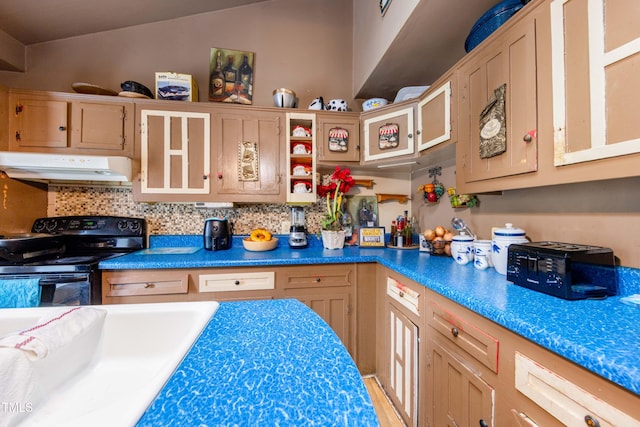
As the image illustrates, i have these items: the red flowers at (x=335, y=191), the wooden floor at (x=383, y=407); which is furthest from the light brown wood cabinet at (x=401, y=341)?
the red flowers at (x=335, y=191)

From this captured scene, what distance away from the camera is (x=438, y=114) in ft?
5.05

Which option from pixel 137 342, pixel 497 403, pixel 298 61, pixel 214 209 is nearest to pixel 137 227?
pixel 214 209

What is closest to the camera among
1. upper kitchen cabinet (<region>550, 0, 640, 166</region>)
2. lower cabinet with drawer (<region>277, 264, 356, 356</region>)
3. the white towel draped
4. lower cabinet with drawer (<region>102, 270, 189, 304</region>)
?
the white towel draped

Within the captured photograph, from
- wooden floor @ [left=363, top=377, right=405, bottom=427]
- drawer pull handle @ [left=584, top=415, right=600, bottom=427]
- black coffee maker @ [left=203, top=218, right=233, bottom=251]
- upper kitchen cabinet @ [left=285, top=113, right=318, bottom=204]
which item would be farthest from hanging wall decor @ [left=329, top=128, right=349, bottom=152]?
drawer pull handle @ [left=584, top=415, right=600, bottom=427]

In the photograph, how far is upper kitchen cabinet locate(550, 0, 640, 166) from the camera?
2.31 feet

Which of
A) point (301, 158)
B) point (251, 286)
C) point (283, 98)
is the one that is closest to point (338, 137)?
point (301, 158)

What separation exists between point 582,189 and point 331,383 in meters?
1.30

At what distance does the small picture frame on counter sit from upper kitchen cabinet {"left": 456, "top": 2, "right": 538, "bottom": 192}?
783mm

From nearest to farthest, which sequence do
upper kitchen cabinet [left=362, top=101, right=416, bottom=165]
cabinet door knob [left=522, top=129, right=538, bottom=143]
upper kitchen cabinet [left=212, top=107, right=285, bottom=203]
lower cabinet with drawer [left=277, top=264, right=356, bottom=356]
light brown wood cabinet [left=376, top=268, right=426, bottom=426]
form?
cabinet door knob [left=522, top=129, right=538, bottom=143], light brown wood cabinet [left=376, top=268, right=426, bottom=426], lower cabinet with drawer [left=277, top=264, right=356, bottom=356], upper kitchen cabinet [left=362, top=101, right=416, bottom=165], upper kitchen cabinet [left=212, top=107, right=285, bottom=203]

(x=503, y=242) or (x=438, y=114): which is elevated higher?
(x=438, y=114)

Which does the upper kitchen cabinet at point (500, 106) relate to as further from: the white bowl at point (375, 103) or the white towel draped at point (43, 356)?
the white towel draped at point (43, 356)

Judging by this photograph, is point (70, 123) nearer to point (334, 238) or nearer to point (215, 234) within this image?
point (215, 234)

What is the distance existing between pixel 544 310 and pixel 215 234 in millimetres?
1941

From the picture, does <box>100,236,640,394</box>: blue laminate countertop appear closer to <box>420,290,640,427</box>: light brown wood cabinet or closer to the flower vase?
<box>420,290,640,427</box>: light brown wood cabinet
